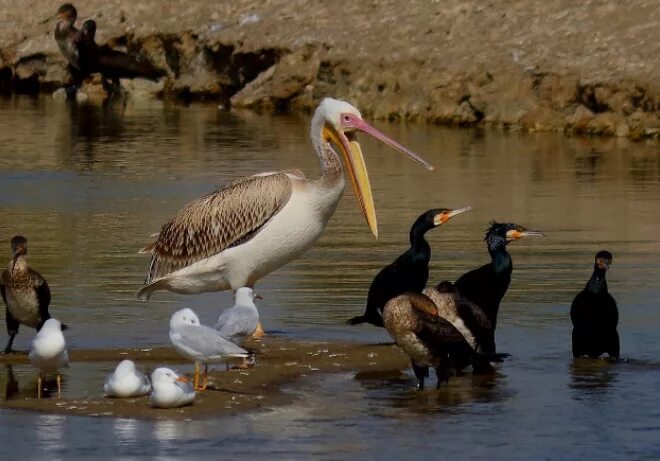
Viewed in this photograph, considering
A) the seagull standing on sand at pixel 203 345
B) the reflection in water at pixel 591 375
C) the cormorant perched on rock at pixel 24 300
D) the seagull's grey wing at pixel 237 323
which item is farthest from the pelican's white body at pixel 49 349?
the reflection in water at pixel 591 375

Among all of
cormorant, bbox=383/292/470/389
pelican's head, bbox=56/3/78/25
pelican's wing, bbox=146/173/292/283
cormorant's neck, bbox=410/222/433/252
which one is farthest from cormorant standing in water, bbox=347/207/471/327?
pelican's head, bbox=56/3/78/25

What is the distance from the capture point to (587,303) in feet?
38.7

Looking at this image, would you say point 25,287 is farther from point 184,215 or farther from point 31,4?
point 31,4

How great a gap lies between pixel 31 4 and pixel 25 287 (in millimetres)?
24708

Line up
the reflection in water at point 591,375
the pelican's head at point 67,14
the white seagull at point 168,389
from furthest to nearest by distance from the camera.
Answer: the pelican's head at point 67,14
the reflection in water at point 591,375
the white seagull at point 168,389

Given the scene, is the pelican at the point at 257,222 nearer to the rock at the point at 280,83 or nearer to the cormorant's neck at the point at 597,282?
the cormorant's neck at the point at 597,282

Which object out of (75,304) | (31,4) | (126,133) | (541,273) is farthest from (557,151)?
(31,4)

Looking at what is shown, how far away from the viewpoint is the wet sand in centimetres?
1007

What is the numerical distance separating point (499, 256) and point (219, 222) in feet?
6.12

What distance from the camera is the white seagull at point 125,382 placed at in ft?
33.3

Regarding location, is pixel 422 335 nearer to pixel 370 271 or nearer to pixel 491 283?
pixel 491 283

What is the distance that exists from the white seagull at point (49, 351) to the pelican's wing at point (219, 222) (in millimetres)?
1967

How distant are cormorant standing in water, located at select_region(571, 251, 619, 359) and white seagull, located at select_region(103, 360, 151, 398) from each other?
9.68 feet

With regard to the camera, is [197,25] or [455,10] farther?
[197,25]
